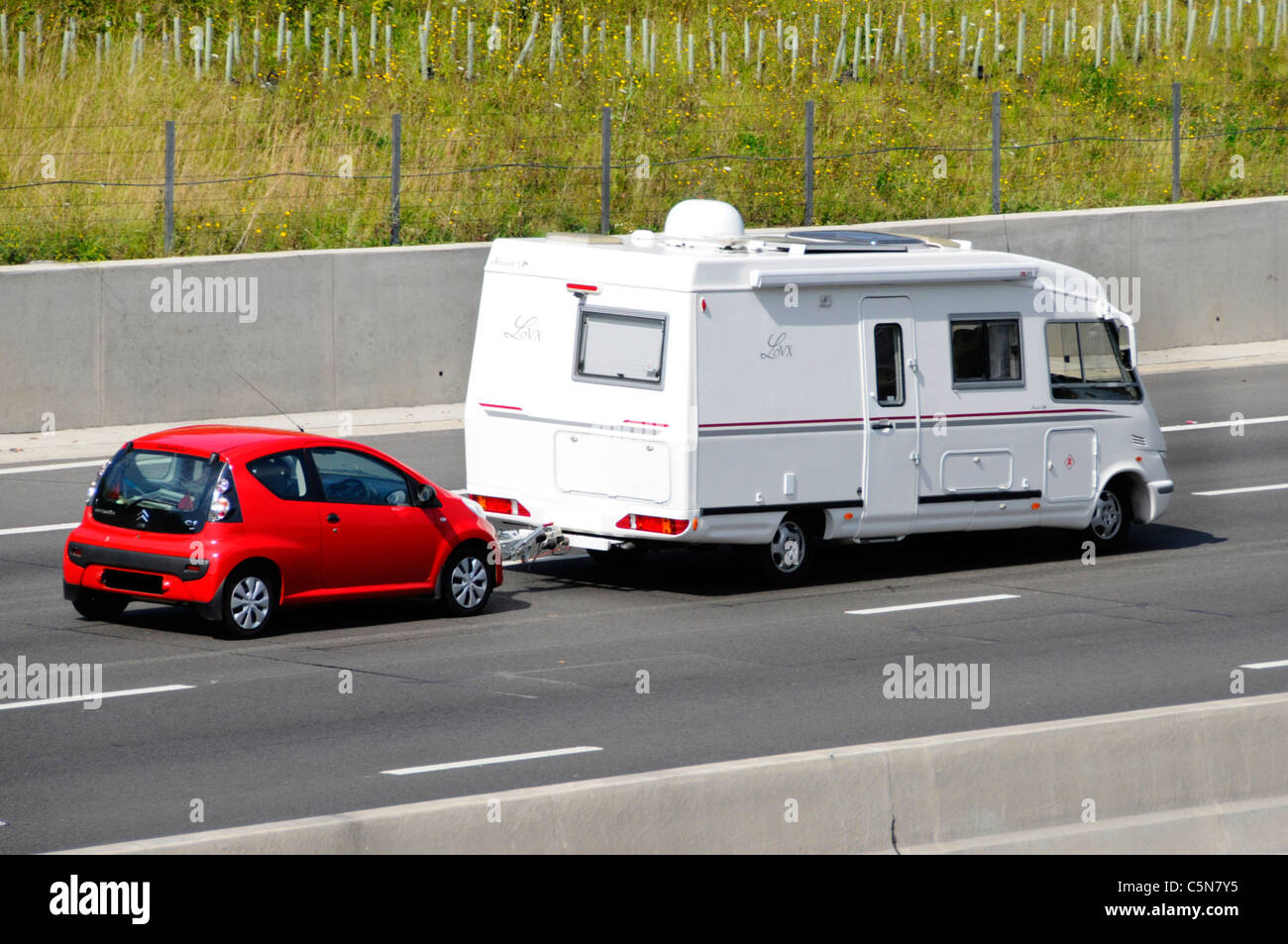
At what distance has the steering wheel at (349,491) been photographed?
14.4 m

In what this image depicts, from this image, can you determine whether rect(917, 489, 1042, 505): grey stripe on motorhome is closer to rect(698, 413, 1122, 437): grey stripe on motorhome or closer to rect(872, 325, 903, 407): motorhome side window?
rect(698, 413, 1122, 437): grey stripe on motorhome

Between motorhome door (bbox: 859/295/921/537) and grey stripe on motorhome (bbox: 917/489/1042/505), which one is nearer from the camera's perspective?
motorhome door (bbox: 859/295/921/537)

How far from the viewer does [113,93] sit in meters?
27.5

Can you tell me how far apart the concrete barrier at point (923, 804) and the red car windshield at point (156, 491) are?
6127 millimetres

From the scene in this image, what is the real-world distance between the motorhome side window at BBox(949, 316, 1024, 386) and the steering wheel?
4.98 metres

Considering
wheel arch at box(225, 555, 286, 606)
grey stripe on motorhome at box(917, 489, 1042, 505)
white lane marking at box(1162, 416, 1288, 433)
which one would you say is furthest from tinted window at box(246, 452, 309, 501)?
white lane marking at box(1162, 416, 1288, 433)

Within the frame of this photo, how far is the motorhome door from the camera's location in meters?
16.3

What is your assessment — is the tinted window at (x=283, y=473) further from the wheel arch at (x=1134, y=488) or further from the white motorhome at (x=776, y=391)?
the wheel arch at (x=1134, y=488)

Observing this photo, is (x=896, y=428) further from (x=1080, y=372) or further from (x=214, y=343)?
(x=214, y=343)

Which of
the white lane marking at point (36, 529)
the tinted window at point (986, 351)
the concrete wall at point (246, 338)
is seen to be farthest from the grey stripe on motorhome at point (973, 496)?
the concrete wall at point (246, 338)

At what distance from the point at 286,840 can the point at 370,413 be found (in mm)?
16499

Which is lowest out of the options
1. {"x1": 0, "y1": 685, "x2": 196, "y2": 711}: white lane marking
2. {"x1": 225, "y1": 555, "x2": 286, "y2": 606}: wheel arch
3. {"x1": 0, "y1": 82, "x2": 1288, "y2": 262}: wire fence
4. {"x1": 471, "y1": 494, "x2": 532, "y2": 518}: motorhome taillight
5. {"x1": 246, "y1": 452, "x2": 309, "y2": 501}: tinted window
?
{"x1": 0, "y1": 685, "x2": 196, "y2": 711}: white lane marking
